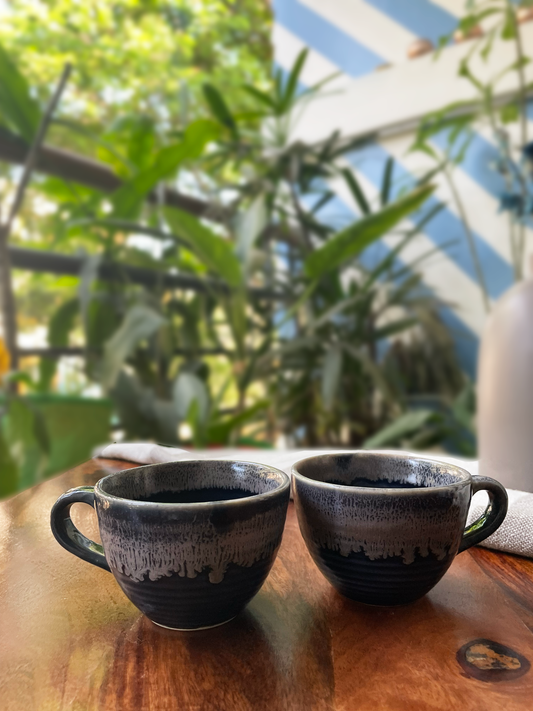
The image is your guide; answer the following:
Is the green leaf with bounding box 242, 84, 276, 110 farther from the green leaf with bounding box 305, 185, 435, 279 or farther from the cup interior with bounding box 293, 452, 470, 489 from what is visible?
the cup interior with bounding box 293, 452, 470, 489

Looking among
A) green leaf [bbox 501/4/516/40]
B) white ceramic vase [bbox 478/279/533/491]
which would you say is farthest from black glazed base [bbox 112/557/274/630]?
green leaf [bbox 501/4/516/40]

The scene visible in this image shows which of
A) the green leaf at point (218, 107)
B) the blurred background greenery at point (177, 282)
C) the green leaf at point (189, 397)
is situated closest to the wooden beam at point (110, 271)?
the blurred background greenery at point (177, 282)

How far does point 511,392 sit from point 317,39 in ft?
5.54

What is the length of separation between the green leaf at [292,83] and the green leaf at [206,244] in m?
0.49

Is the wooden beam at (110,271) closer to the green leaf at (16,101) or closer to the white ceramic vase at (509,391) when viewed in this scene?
the green leaf at (16,101)

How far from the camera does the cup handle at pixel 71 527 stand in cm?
20

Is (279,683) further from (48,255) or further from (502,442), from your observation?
(48,255)

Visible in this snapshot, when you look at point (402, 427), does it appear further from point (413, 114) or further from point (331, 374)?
point (413, 114)

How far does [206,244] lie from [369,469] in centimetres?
69

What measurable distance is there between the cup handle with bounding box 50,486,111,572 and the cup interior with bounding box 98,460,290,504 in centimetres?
1

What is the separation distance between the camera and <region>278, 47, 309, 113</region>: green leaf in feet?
3.70

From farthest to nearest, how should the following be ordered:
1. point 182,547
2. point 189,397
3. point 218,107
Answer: point 218,107 → point 189,397 → point 182,547

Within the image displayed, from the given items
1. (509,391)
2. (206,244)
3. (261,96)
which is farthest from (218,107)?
(509,391)

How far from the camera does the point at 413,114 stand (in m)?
1.40
